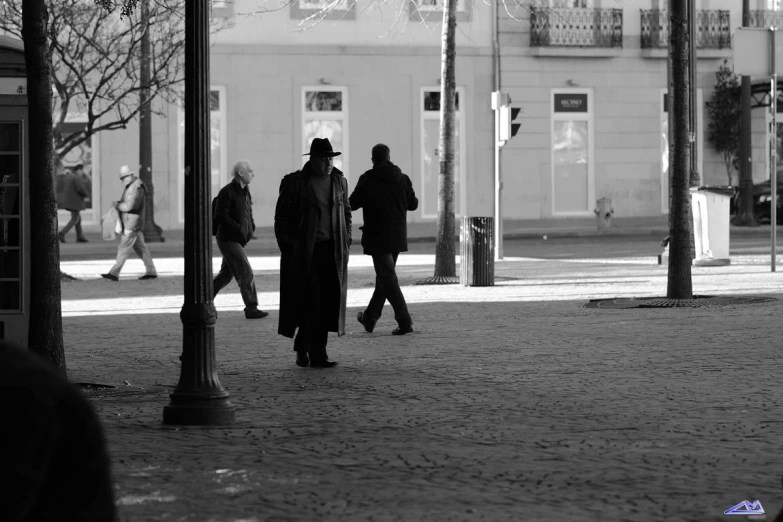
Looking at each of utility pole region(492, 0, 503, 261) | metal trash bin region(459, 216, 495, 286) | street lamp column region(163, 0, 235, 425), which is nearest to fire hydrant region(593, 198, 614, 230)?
→ utility pole region(492, 0, 503, 261)

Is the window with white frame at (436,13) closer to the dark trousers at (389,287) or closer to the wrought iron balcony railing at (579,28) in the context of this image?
the wrought iron balcony railing at (579,28)

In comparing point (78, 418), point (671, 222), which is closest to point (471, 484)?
point (78, 418)

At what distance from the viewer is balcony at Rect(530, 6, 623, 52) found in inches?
1442

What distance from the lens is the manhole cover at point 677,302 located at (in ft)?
47.5

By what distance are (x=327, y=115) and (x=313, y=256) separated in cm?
2557

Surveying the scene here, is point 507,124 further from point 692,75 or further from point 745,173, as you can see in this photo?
point 745,173

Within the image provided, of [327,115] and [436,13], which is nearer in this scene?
[436,13]

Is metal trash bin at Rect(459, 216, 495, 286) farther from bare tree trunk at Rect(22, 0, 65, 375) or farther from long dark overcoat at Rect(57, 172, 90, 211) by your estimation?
long dark overcoat at Rect(57, 172, 90, 211)

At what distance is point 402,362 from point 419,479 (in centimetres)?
433

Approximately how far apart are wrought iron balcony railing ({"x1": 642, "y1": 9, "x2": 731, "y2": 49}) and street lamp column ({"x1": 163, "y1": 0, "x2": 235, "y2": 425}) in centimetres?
3088

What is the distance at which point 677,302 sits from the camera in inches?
572

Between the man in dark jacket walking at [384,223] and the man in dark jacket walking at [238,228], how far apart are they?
6.86ft

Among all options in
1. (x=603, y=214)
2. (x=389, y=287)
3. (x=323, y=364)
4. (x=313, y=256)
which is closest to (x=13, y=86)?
(x=313, y=256)

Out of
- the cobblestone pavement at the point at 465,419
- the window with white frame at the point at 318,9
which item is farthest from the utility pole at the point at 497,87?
the cobblestone pavement at the point at 465,419
